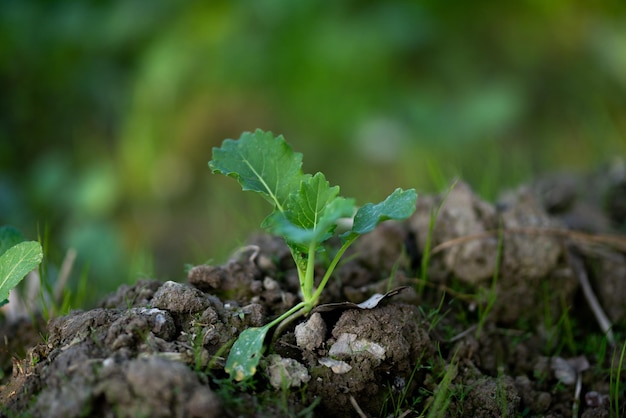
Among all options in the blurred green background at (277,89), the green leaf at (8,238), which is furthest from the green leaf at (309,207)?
the blurred green background at (277,89)

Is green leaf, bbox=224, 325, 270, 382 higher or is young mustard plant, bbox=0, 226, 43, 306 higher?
young mustard plant, bbox=0, 226, 43, 306

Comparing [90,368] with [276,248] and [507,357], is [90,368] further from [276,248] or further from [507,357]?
[507,357]

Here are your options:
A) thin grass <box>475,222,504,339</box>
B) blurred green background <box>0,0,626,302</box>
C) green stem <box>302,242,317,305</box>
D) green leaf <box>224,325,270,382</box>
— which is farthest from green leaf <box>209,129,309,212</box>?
blurred green background <box>0,0,626,302</box>

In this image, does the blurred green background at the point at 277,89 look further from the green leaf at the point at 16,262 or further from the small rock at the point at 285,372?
the small rock at the point at 285,372

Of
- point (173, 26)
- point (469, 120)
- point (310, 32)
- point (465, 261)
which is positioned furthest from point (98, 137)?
point (465, 261)

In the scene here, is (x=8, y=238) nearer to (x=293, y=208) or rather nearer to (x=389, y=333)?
(x=293, y=208)

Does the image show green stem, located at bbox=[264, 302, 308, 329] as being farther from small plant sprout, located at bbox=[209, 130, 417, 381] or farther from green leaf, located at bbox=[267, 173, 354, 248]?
green leaf, located at bbox=[267, 173, 354, 248]

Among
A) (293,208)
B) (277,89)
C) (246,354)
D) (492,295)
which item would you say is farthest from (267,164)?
(277,89)
